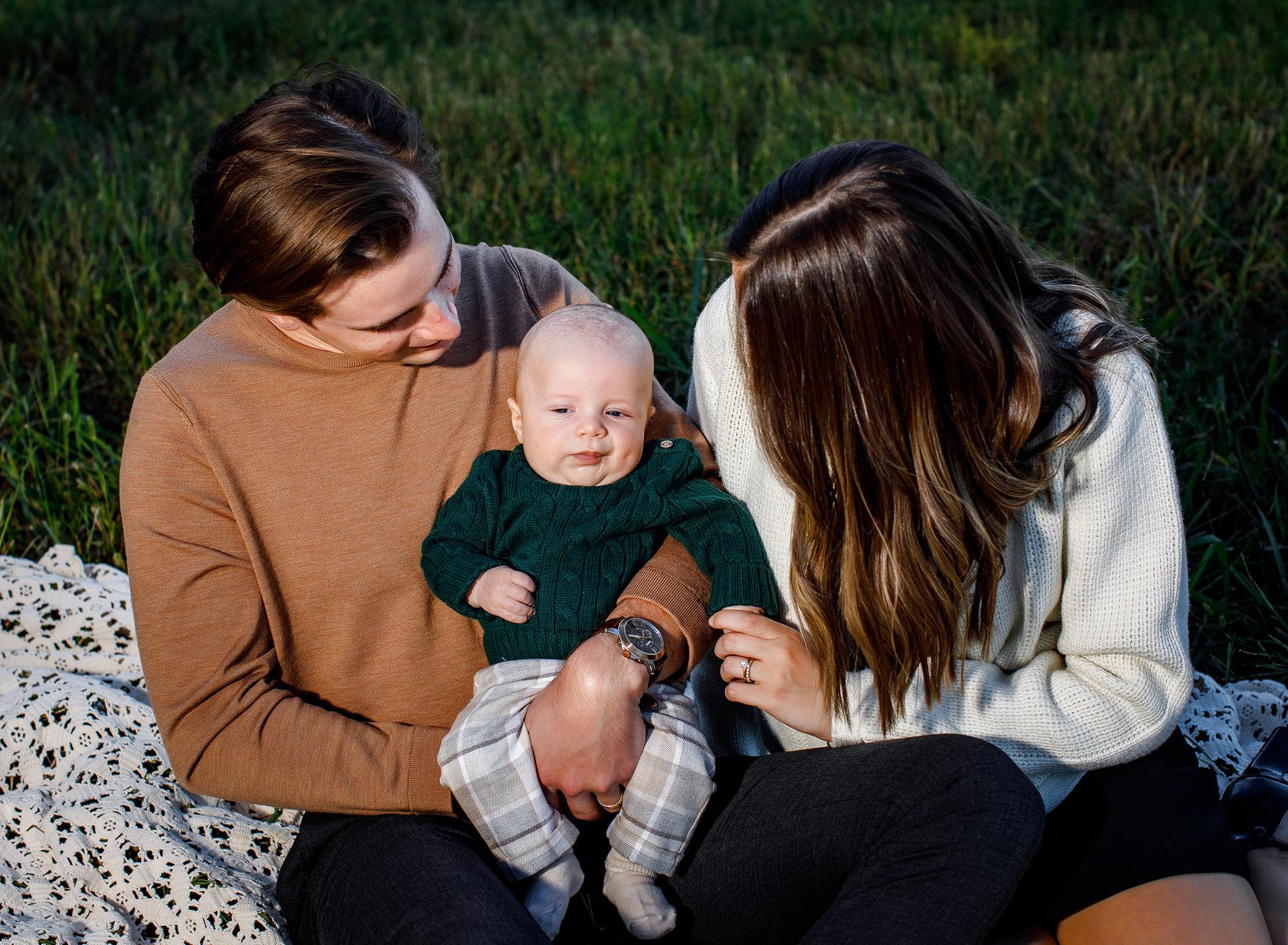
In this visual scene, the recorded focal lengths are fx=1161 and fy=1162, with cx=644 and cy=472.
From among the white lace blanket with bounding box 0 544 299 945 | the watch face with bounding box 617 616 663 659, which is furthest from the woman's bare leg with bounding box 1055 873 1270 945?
the white lace blanket with bounding box 0 544 299 945

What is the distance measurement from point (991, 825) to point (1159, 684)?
0.48 meters

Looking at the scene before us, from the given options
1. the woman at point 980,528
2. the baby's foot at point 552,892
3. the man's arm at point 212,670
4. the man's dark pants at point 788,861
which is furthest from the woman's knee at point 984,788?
the man's arm at point 212,670

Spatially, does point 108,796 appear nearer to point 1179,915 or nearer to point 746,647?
point 746,647

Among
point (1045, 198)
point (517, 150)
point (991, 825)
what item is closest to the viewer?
point (991, 825)

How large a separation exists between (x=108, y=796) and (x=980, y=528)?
1854 millimetres

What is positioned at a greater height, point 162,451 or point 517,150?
point 162,451

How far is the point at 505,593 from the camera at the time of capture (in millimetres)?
2057

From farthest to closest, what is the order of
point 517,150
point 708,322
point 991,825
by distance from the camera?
point 517,150 → point 708,322 → point 991,825

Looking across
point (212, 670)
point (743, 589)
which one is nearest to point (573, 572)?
point (743, 589)

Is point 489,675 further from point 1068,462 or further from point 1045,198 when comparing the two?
point 1045,198

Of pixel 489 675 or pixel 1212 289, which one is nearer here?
pixel 489 675

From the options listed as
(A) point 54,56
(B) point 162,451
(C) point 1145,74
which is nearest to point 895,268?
(B) point 162,451

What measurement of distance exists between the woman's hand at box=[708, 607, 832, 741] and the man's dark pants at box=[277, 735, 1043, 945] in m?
0.07

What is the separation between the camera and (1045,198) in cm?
454
